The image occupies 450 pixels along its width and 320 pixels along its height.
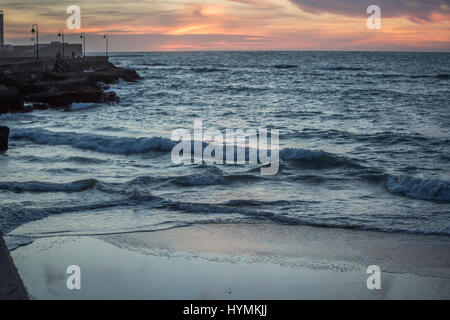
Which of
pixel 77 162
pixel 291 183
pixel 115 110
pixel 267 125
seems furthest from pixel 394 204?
pixel 115 110

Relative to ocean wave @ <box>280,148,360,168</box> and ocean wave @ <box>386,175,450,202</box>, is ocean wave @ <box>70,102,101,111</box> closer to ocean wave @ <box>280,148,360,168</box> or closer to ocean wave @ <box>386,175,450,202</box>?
ocean wave @ <box>280,148,360,168</box>

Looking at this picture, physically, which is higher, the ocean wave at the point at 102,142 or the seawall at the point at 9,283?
the ocean wave at the point at 102,142

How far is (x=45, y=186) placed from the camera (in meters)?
9.59

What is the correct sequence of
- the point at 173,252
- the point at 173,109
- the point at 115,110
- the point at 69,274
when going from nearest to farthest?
the point at 69,274 → the point at 173,252 → the point at 115,110 → the point at 173,109

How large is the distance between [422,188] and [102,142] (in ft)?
31.0

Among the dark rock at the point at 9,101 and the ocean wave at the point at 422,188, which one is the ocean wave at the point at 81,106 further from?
the ocean wave at the point at 422,188

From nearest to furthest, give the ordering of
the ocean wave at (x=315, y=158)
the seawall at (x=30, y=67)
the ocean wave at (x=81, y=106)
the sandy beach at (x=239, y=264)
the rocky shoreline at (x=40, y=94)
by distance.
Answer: the sandy beach at (x=239, y=264) < the ocean wave at (x=315, y=158) < the rocky shoreline at (x=40, y=94) < the ocean wave at (x=81, y=106) < the seawall at (x=30, y=67)

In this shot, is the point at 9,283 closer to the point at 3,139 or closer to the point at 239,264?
the point at 239,264

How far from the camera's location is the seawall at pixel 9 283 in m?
4.17

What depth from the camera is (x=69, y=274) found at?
540 centimetres

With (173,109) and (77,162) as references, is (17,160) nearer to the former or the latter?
(77,162)

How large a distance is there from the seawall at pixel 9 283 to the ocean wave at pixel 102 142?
31.7 feet

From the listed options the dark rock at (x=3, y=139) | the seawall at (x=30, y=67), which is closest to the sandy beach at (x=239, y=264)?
the dark rock at (x=3, y=139)

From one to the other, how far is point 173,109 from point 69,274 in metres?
23.2
